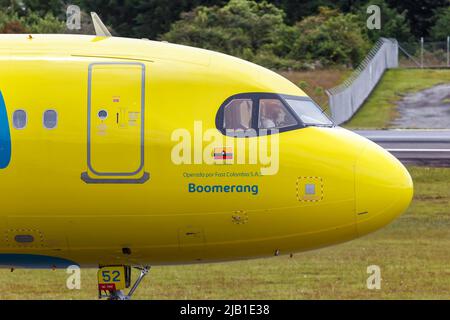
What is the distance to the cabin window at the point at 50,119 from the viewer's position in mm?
16297

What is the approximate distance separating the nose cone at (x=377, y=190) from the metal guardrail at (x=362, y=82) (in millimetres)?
34008

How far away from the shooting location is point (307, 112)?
55.8ft

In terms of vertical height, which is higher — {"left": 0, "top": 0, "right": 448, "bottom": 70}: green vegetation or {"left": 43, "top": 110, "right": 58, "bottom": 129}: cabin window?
{"left": 0, "top": 0, "right": 448, "bottom": 70}: green vegetation

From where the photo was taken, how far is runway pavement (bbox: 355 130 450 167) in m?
35.2

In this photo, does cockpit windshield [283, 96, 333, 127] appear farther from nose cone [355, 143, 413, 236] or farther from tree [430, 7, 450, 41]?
tree [430, 7, 450, 41]

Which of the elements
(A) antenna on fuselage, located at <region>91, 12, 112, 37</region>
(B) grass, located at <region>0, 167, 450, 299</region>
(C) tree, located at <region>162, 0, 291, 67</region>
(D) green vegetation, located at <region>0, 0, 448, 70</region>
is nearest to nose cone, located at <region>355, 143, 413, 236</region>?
(B) grass, located at <region>0, 167, 450, 299</region>

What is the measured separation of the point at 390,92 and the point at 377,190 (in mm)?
46439

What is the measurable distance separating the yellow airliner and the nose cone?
14 millimetres

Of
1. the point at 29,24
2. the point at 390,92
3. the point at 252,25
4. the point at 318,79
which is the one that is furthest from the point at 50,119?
Result: the point at 252,25

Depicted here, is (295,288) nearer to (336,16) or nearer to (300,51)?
(300,51)

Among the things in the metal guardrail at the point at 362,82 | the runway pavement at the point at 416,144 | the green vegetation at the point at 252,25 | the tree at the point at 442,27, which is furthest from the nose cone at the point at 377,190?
the tree at the point at 442,27

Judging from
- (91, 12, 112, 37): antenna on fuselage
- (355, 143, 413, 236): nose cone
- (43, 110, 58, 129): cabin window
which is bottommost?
(355, 143, 413, 236): nose cone

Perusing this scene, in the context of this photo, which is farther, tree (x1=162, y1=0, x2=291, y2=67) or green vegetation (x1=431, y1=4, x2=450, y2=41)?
green vegetation (x1=431, y1=4, x2=450, y2=41)

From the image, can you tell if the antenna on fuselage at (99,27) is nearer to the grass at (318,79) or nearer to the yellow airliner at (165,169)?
the yellow airliner at (165,169)
